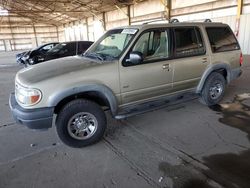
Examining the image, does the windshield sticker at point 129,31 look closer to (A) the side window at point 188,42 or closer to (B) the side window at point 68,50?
(A) the side window at point 188,42

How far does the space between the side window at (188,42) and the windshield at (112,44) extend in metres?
0.91

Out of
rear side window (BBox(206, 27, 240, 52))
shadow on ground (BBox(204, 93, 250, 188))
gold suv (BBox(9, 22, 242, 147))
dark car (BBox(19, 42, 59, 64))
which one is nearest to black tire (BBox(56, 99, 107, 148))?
gold suv (BBox(9, 22, 242, 147))

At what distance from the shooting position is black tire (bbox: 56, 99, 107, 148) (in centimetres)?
310

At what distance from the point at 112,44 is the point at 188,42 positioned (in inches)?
58.8

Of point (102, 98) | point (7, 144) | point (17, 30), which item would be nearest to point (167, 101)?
point (102, 98)

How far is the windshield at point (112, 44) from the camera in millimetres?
3557

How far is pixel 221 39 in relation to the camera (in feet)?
15.3

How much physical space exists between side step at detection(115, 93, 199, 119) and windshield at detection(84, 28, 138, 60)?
938 millimetres

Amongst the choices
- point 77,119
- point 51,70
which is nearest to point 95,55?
point 51,70

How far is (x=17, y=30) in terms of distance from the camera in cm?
3522

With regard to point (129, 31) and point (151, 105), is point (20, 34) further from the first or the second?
point (151, 105)

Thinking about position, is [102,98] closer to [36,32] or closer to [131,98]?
[131,98]

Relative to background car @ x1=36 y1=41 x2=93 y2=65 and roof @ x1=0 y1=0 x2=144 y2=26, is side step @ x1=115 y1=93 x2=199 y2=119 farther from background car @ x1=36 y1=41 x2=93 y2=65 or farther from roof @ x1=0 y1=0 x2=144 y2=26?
roof @ x1=0 y1=0 x2=144 y2=26

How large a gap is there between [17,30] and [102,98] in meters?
37.9
